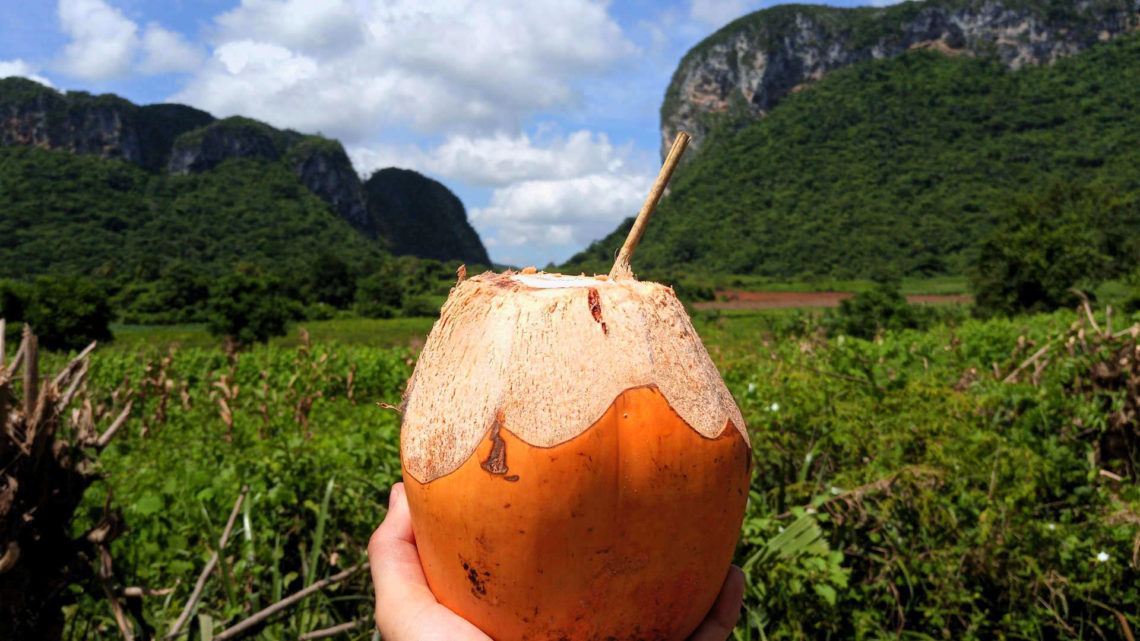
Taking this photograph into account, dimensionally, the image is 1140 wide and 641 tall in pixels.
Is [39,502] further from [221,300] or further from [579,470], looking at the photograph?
[221,300]

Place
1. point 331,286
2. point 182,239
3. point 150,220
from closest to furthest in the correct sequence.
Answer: point 331,286 → point 182,239 → point 150,220

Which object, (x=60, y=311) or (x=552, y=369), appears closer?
(x=552, y=369)

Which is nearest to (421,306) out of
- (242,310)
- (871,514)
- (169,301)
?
(242,310)

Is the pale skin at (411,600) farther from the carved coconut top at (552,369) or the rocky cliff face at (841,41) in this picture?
the rocky cliff face at (841,41)

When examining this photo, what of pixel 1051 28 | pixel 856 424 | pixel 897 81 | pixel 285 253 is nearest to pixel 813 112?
pixel 897 81

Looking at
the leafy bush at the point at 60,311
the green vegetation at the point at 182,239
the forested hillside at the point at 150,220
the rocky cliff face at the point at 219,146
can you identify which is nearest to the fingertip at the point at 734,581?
the leafy bush at the point at 60,311

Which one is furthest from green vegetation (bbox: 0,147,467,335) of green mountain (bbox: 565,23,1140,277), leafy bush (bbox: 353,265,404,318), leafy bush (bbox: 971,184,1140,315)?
leafy bush (bbox: 971,184,1140,315)
